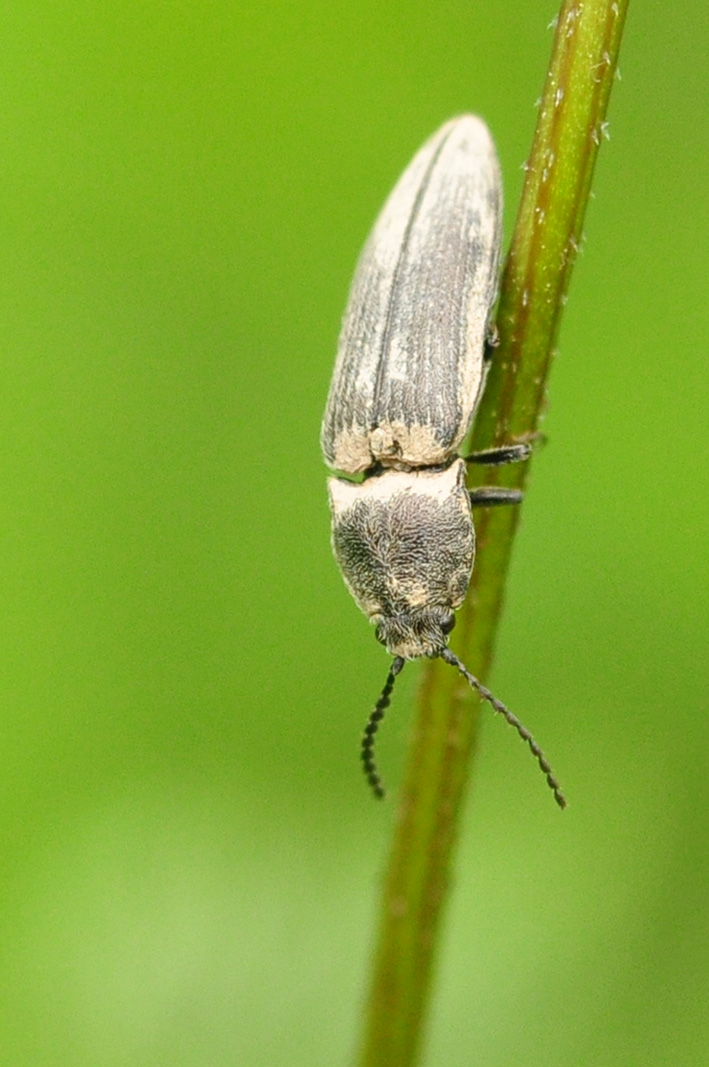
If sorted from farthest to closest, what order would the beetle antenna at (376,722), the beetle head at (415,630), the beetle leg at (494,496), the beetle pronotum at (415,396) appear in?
the beetle antenna at (376,722) < the beetle pronotum at (415,396) < the beetle head at (415,630) < the beetle leg at (494,496)

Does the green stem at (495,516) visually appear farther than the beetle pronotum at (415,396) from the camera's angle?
No

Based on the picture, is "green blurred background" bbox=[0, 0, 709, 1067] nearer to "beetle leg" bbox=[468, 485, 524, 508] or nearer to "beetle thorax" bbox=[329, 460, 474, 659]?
"beetle thorax" bbox=[329, 460, 474, 659]

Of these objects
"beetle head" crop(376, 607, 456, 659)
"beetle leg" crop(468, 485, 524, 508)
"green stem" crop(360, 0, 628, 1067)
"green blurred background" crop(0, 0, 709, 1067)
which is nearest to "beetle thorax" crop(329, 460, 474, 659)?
"beetle head" crop(376, 607, 456, 659)

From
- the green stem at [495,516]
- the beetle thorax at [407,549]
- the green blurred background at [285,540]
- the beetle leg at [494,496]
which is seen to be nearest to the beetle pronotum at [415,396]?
the beetle thorax at [407,549]

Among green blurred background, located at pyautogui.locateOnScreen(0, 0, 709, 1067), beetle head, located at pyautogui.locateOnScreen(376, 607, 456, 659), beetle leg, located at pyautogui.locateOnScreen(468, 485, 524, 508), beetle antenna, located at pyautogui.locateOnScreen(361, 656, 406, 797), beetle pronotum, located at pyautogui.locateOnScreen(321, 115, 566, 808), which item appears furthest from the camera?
green blurred background, located at pyautogui.locateOnScreen(0, 0, 709, 1067)

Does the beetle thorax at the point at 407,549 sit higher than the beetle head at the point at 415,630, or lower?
higher

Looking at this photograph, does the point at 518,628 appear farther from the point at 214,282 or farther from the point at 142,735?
the point at 214,282

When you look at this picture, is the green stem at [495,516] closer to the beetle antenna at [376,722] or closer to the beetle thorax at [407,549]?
the beetle thorax at [407,549]
